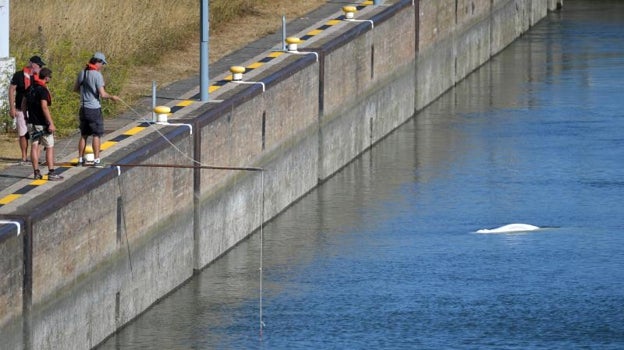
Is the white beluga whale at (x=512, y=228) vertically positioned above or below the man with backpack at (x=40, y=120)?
below

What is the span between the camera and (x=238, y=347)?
22328mm

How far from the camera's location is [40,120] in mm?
22109

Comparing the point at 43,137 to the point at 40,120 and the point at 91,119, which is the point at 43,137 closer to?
the point at 40,120

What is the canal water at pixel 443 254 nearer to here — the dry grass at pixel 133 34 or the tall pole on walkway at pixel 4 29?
the dry grass at pixel 133 34

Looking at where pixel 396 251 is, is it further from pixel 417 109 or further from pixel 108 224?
pixel 417 109

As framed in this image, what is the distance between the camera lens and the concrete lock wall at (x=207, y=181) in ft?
66.0

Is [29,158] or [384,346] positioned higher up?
[29,158]

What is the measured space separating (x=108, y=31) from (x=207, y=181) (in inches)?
327

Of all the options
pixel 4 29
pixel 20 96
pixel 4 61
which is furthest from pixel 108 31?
pixel 20 96

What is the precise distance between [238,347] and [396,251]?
5664 millimetres

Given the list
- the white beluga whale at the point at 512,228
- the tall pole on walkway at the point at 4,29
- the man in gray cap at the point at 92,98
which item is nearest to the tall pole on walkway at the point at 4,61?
the tall pole on walkway at the point at 4,29

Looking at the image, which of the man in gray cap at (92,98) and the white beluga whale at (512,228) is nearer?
the man in gray cap at (92,98)

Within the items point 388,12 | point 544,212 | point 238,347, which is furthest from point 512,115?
point 238,347

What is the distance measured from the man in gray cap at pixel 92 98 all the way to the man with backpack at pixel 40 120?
69 centimetres
